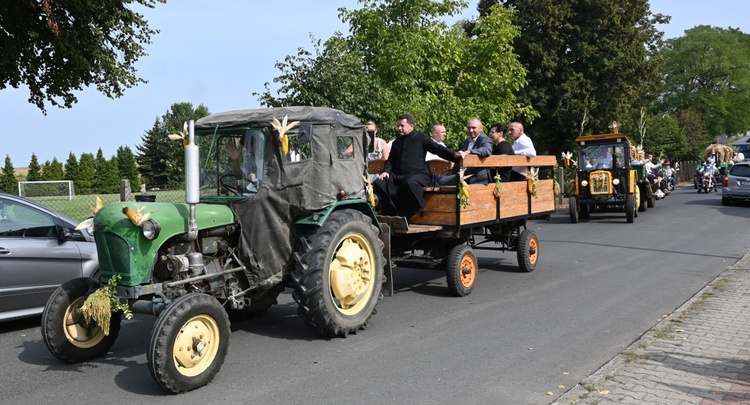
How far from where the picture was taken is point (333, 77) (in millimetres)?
14109

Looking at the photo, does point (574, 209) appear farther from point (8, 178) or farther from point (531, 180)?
point (8, 178)

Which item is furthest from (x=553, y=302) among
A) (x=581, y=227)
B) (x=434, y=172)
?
(x=581, y=227)

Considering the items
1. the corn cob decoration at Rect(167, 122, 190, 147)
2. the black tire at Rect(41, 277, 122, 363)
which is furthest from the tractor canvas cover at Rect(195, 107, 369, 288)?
the black tire at Rect(41, 277, 122, 363)

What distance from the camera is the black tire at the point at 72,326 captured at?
5.64 m

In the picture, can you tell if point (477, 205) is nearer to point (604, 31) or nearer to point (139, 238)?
point (139, 238)

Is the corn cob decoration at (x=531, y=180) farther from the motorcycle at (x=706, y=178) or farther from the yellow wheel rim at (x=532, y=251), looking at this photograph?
the motorcycle at (x=706, y=178)

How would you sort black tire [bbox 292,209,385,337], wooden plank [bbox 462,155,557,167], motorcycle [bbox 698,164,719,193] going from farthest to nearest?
motorcycle [bbox 698,164,719,193], wooden plank [bbox 462,155,557,167], black tire [bbox 292,209,385,337]

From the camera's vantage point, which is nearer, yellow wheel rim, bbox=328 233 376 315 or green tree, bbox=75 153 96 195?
yellow wheel rim, bbox=328 233 376 315

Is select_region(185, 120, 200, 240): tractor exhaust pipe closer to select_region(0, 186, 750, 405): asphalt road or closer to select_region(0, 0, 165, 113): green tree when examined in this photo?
select_region(0, 186, 750, 405): asphalt road

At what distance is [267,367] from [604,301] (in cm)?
486

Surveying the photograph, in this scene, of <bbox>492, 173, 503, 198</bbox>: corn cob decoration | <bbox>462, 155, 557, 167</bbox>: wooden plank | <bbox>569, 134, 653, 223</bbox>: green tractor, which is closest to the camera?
<bbox>462, 155, 557, 167</bbox>: wooden plank

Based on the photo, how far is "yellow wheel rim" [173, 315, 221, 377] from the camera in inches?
201

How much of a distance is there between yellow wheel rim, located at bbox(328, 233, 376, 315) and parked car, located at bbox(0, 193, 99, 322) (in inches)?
124

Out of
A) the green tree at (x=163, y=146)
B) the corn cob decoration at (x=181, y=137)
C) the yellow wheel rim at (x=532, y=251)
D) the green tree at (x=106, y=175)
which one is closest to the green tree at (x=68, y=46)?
the green tree at (x=163, y=146)
